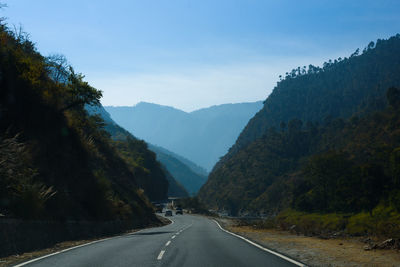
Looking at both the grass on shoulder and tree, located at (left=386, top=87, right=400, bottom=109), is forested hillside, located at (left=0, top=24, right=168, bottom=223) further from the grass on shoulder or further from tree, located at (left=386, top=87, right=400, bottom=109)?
tree, located at (left=386, top=87, right=400, bottom=109)

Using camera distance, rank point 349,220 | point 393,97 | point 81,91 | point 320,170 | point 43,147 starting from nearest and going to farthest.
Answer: point 43,147 → point 81,91 → point 349,220 → point 320,170 → point 393,97

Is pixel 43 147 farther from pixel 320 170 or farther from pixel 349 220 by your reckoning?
pixel 320 170

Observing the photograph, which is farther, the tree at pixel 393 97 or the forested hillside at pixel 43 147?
the tree at pixel 393 97

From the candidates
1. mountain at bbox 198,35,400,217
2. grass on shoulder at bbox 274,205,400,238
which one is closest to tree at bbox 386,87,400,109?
mountain at bbox 198,35,400,217

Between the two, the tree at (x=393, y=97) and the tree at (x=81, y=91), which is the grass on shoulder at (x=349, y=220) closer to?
the tree at (x=81, y=91)

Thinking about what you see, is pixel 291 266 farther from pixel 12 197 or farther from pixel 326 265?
pixel 12 197

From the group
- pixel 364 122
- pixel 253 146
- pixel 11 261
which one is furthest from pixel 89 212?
pixel 253 146

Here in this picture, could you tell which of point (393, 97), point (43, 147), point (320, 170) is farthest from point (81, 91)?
point (393, 97)

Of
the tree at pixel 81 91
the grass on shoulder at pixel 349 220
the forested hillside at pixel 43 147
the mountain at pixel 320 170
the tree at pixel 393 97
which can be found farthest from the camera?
the tree at pixel 393 97

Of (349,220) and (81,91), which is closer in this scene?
(81,91)

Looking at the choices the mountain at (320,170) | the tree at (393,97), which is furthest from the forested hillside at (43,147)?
the tree at (393,97)

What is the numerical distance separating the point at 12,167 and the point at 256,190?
142 metres

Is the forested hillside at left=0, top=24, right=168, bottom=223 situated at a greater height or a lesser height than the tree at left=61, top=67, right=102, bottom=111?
lesser

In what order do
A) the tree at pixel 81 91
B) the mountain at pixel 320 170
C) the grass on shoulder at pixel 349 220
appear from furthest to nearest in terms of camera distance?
1. the mountain at pixel 320 170
2. the grass on shoulder at pixel 349 220
3. the tree at pixel 81 91
